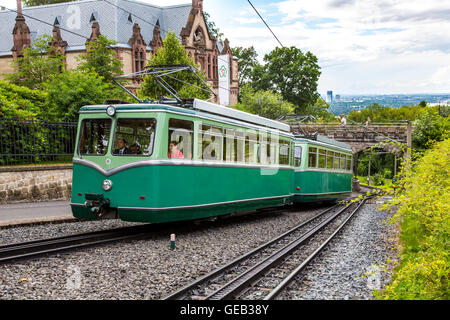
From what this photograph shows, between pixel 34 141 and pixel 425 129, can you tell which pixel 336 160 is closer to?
pixel 34 141

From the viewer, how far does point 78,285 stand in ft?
22.9

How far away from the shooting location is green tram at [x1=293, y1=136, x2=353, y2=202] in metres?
19.5

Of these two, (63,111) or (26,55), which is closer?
(63,111)

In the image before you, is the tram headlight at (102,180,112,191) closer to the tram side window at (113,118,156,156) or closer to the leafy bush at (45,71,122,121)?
the tram side window at (113,118,156,156)

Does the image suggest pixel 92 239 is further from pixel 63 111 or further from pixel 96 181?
pixel 63 111

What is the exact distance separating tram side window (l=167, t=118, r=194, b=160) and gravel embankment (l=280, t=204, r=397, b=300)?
11.9 feet

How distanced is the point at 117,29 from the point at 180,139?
4579 centimetres

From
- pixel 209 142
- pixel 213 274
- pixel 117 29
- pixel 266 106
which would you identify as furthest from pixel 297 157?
pixel 266 106

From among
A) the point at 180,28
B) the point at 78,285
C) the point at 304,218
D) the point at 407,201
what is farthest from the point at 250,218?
the point at 180,28


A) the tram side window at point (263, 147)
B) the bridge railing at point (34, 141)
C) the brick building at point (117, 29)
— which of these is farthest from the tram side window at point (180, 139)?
the brick building at point (117, 29)

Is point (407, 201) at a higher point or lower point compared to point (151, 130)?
lower

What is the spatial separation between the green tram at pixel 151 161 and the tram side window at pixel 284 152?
4365mm

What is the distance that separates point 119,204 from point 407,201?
5707mm

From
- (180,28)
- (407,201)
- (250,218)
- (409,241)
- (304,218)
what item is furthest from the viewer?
(180,28)
